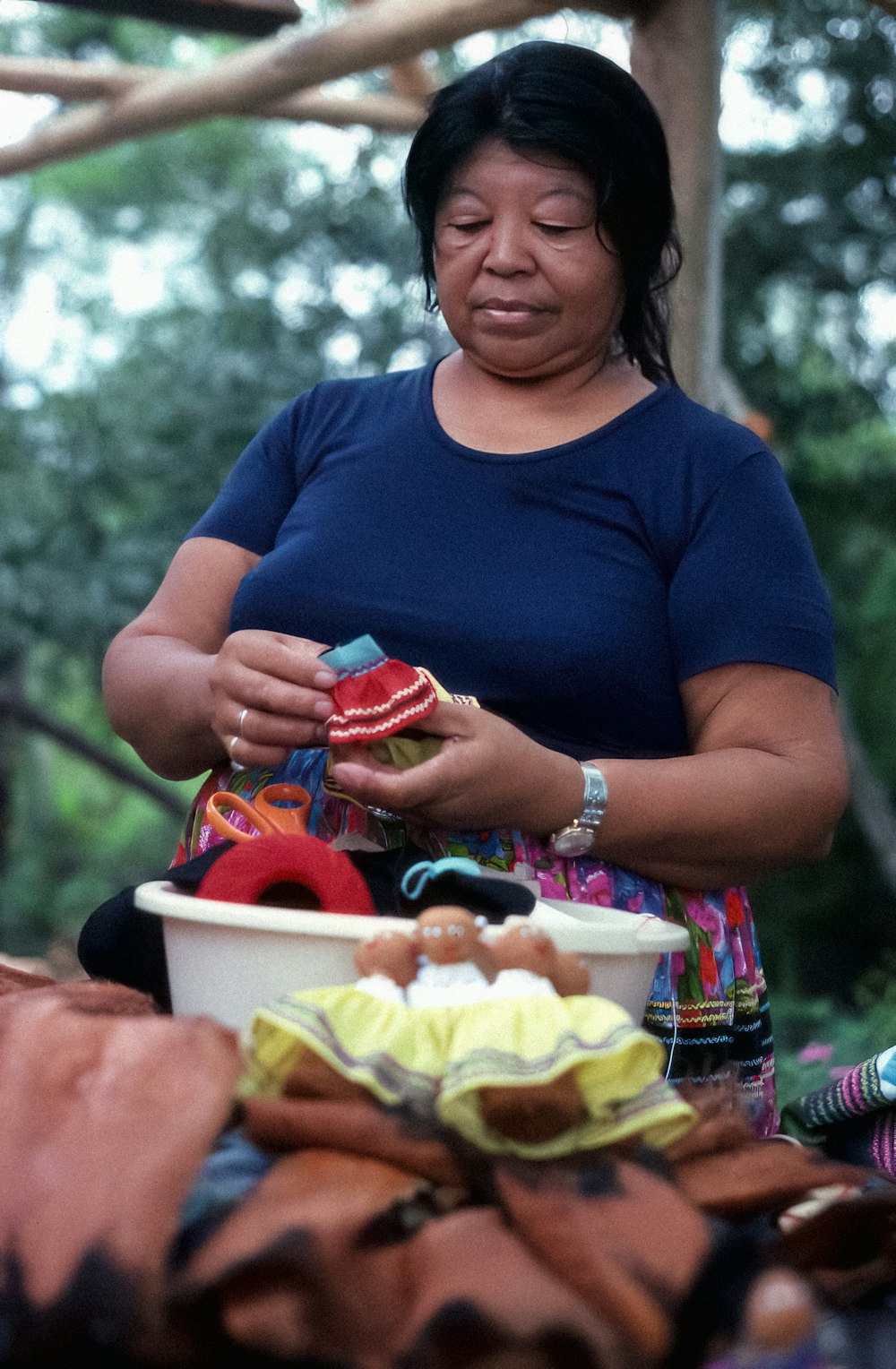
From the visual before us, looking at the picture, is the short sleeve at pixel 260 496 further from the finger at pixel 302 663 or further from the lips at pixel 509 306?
the finger at pixel 302 663

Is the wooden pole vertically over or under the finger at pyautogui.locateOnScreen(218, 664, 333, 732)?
over

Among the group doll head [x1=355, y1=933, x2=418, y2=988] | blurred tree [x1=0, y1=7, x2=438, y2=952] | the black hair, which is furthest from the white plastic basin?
blurred tree [x1=0, y1=7, x2=438, y2=952]

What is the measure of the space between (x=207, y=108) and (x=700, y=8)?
2216 mm

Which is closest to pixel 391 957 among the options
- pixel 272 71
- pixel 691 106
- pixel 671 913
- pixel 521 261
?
pixel 671 913

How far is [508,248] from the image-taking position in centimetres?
134

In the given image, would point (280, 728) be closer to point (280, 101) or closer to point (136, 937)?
point (136, 937)

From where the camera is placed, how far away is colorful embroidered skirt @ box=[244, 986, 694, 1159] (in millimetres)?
728

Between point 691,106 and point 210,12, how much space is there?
54.6 inches

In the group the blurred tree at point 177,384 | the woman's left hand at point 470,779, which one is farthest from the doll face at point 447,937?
the blurred tree at point 177,384

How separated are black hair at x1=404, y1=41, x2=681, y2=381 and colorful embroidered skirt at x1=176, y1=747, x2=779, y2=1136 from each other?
0.60 m

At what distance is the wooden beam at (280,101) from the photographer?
4.39m

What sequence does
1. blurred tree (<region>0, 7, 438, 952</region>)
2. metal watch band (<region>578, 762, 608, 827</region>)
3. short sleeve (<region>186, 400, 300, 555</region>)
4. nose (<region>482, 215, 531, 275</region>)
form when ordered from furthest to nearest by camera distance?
blurred tree (<region>0, 7, 438, 952</region>) → short sleeve (<region>186, 400, 300, 555</region>) → nose (<region>482, 215, 531, 275</region>) → metal watch band (<region>578, 762, 608, 827</region>)

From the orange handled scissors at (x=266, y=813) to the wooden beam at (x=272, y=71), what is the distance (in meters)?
2.45

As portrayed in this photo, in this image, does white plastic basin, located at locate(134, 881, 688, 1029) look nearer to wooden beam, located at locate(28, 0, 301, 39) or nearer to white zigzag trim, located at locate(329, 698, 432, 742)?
white zigzag trim, located at locate(329, 698, 432, 742)
